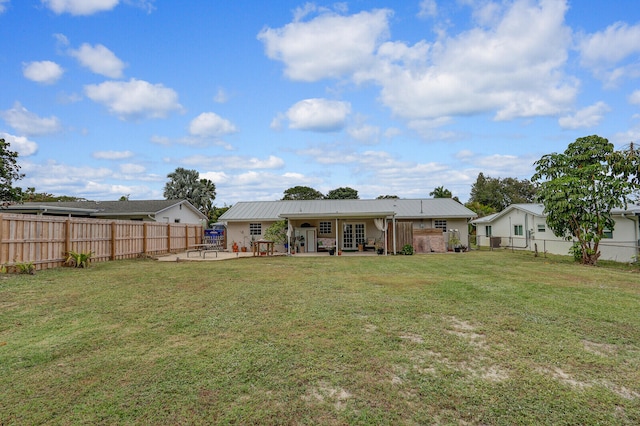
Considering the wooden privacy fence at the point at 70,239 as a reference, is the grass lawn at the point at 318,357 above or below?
below

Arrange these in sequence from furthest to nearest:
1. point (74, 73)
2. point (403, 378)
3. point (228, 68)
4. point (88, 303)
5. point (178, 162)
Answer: point (178, 162)
point (228, 68)
point (74, 73)
point (88, 303)
point (403, 378)

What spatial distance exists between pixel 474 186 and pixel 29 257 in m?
52.1

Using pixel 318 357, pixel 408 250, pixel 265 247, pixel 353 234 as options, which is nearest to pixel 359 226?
pixel 353 234

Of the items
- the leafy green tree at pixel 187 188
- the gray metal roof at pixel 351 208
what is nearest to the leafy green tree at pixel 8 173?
the gray metal roof at pixel 351 208

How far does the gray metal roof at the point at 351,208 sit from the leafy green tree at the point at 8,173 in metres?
10.5

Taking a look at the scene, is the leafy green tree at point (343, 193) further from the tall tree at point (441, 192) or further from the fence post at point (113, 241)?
the fence post at point (113, 241)

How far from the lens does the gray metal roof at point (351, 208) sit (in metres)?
22.8

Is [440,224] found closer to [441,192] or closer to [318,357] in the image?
[441,192]

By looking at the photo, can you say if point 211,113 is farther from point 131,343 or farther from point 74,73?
point 131,343

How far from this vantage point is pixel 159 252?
18.8m

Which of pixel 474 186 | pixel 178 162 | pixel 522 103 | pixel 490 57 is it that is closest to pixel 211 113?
pixel 490 57

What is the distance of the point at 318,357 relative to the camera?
12.6 ft

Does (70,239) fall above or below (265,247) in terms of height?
above

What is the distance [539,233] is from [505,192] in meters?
27.6
